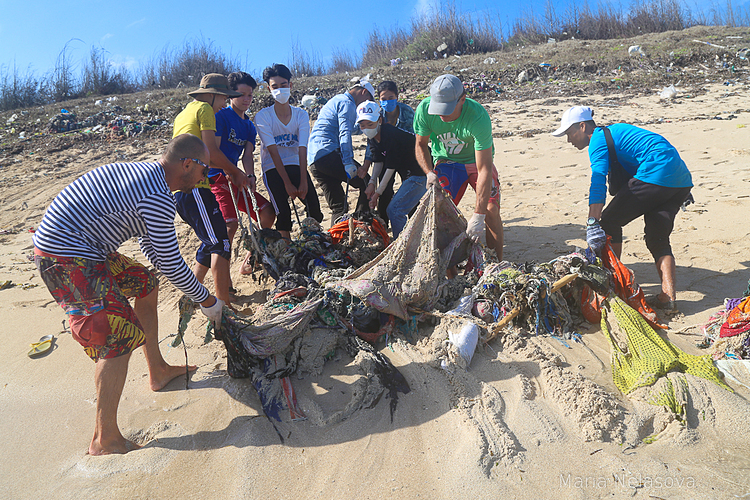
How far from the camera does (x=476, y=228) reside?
363cm

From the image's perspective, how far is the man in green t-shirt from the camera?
12.0 ft

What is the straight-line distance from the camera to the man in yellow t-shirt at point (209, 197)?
11.6 feet

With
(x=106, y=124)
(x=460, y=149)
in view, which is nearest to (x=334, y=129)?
(x=460, y=149)

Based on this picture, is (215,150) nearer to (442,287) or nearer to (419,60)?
(442,287)

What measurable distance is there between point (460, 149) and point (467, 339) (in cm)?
190

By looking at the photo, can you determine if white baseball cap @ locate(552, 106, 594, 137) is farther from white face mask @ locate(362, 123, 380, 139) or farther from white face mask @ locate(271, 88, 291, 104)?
white face mask @ locate(271, 88, 291, 104)

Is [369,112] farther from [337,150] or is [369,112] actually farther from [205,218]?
[205,218]

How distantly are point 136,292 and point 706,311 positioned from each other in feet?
12.7

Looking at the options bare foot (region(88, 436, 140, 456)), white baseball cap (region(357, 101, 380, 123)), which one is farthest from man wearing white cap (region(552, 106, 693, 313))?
bare foot (region(88, 436, 140, 456))

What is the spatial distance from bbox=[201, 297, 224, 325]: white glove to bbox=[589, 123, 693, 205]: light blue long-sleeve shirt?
2674mm

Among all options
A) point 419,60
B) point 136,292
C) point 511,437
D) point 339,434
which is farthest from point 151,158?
point 419,60

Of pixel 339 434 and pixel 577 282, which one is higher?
pixel 577 282

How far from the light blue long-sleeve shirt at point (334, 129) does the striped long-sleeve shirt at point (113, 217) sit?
253 centimetres

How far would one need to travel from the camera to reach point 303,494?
223 cm
